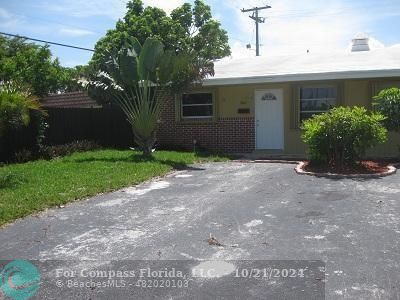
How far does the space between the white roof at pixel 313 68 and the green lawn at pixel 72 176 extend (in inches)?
110

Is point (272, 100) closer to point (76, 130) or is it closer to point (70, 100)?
point (76, 130)

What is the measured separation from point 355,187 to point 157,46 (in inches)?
260

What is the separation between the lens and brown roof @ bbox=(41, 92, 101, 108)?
23.1m

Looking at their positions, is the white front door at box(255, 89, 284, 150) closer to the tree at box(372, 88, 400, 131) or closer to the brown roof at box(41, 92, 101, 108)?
the tree at box(372, 88, 400, 131)

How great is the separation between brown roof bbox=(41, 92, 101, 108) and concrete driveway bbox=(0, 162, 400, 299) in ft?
46.5

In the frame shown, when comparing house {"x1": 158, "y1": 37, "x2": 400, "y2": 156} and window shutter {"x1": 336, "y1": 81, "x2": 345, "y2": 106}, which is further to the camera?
window shutter {"x1": 336, "y1": 81, "x2": 345, "y2": 106}

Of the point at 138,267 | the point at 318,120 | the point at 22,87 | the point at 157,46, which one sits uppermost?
the point at 157,46

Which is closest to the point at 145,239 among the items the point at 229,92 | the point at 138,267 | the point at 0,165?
the point at 138,267

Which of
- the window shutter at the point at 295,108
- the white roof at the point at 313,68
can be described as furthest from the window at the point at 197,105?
the window shutter at the point at 295,108

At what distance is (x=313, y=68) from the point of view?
50.3ft

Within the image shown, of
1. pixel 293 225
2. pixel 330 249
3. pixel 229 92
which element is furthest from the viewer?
pixel 229 92

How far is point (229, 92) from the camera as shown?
54.7 feet

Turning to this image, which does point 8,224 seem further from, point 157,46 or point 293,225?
point 157,46

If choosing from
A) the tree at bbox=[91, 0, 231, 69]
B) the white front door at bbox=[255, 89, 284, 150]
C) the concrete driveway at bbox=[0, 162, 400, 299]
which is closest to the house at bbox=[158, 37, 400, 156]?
the white front door at bbox=[255, 89, 284, 150]
